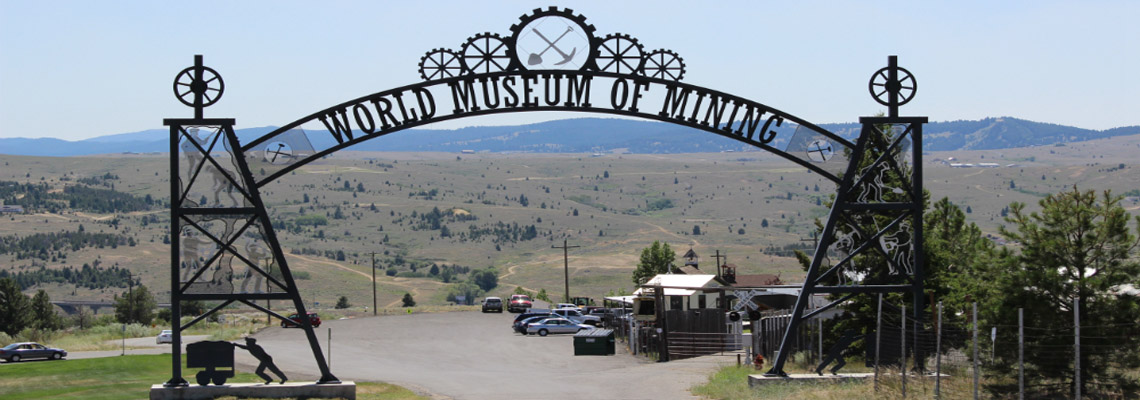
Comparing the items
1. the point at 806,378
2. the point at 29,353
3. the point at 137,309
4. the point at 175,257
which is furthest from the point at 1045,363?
the point at 137,309

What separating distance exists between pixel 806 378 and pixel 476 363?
19.5 m

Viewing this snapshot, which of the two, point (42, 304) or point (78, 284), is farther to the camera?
point (78, 284)

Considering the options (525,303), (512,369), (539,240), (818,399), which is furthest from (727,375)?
(539,240)

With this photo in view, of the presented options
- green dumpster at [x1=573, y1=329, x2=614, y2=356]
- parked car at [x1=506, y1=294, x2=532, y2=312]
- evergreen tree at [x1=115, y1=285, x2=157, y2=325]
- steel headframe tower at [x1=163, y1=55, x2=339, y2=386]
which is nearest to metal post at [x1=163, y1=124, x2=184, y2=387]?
steel headframe tower at [x1=163, y1=55, x2=339, y2=386]

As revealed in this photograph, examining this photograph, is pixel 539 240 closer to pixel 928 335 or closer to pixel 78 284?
pixel 78 284

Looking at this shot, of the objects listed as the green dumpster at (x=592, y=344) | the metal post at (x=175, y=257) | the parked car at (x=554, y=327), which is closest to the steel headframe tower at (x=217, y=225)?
the metal post at (x=175, y=257)

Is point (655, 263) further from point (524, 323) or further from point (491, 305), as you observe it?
point (524, 323)

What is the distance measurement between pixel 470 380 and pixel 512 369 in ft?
18.4

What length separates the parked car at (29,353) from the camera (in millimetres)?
48125

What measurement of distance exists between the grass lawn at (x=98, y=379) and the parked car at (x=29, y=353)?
7.89 feet

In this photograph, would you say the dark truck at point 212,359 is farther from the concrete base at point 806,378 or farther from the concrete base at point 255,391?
the concrete base at point 806,378

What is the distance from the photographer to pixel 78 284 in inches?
4985

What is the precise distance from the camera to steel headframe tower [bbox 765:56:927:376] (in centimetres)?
2044

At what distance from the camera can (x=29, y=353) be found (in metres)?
48.4
